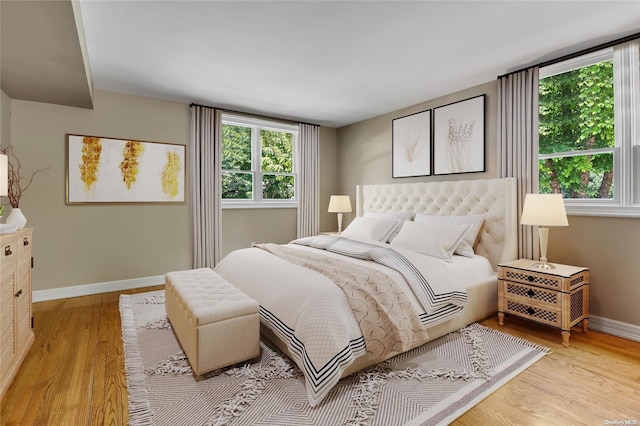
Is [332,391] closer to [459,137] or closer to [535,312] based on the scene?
[535,312]

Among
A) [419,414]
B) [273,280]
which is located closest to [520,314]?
[419,414]

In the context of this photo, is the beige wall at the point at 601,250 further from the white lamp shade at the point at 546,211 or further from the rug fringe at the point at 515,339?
the rug fringe at the point at 515,339

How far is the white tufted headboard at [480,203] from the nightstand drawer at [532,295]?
0.44m

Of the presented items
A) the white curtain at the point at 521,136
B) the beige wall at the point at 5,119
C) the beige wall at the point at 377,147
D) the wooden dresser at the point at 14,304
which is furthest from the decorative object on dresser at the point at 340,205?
the beige wall at the point at 5,119

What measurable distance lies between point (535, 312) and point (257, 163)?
4073 millimetres

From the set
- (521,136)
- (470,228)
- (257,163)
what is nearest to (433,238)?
(470,228)

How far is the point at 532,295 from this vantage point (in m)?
2.70

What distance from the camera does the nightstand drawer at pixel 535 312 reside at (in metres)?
2.55

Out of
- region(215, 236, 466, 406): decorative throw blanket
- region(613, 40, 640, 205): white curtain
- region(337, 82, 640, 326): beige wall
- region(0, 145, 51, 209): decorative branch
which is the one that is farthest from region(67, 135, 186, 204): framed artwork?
region(613, 40, 640, 205): white curtain

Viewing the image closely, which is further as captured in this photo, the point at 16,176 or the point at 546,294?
the point at 16,176

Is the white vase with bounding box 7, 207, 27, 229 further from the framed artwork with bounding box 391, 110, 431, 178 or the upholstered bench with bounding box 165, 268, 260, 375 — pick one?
the framed artwork with bounding box 391, 110, 431, 178

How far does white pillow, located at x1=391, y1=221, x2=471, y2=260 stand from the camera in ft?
10.4

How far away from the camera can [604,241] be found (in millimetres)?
2809

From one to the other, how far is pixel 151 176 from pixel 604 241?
16.4ft
